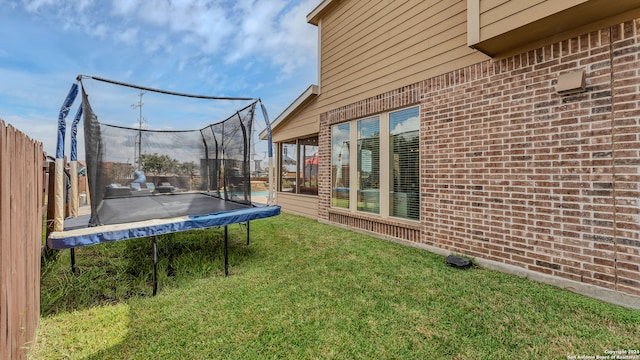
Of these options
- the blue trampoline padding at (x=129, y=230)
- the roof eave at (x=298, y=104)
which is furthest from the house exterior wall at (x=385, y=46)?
the blue trampoline padding at (x=129, y=230)

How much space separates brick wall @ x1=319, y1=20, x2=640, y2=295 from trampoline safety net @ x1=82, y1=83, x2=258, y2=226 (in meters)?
3.09

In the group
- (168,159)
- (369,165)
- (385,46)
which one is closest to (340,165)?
(369,165)

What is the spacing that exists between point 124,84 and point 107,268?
2366 millimetres

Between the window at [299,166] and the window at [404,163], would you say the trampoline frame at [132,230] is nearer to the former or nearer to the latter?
the window at [404,163]

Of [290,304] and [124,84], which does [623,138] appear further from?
[124,84]

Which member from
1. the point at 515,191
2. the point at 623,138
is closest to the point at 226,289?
the point at 515,191

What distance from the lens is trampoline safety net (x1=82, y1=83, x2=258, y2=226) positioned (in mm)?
3615

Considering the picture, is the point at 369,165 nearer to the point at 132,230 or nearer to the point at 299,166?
the point at 299,166

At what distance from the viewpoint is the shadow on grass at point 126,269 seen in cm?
279

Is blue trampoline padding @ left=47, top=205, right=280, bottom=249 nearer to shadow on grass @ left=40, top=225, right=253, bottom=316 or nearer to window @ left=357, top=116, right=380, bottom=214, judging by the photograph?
shadow on grass @ left=40, top=225, right=253, bottom=316

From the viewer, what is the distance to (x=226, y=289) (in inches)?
118

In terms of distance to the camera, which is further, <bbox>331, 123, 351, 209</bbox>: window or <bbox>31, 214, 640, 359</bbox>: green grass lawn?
<bbox>331, 123, 351, 209</bbox>: window

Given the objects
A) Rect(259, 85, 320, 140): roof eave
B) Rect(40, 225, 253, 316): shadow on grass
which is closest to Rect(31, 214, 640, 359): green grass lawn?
Rect(40, 225, 253, 316): shadow on grass

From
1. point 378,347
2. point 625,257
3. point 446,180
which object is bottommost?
point 378,347
